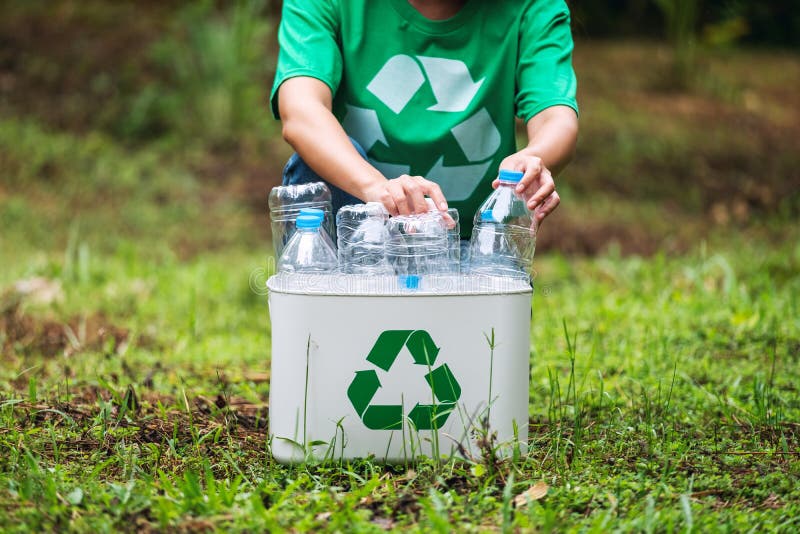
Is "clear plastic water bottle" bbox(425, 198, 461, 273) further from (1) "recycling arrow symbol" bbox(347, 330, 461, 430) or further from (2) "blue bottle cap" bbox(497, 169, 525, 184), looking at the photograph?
(1) "recycling arrow symbol" bbox(347, 330, 461, 430)

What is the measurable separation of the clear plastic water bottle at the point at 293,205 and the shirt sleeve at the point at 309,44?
9.7 inches

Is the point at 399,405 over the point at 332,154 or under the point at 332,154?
under

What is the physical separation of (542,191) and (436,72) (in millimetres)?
639

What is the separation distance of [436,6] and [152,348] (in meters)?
1.68

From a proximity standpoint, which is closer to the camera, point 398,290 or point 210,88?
point 398,290

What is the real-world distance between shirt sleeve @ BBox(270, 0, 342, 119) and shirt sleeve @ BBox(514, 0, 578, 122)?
0.49m

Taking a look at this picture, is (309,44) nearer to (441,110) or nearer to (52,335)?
(441,110)

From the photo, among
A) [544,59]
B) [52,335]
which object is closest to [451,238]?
[544,59]

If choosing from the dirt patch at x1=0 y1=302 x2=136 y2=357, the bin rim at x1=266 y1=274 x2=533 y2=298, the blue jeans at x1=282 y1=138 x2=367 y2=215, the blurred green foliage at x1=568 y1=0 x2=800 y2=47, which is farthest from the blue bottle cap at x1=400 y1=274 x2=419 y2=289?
the blurred green foliage at x1=568 y1=0 x2=800 y2=47

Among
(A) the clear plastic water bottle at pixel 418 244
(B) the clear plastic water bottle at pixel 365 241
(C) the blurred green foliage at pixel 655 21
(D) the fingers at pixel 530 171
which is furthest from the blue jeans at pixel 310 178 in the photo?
(C) the blurred green foliage at pixel 655 21

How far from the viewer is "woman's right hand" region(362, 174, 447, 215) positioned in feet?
6.50

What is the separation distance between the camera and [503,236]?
89.3 inches

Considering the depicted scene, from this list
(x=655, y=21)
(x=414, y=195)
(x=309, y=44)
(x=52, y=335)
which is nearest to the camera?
(x=414, y=195)

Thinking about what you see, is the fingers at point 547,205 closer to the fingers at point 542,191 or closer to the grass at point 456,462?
the fingers at point 542,191
